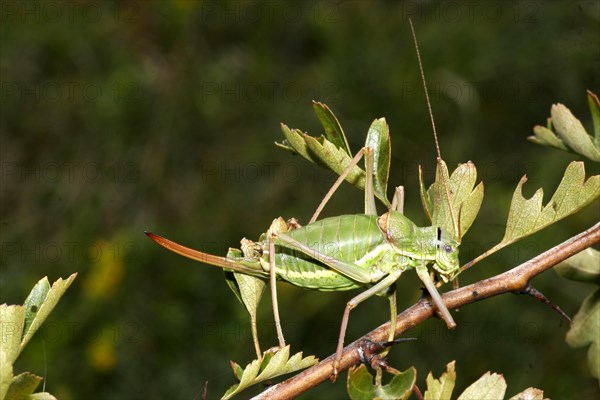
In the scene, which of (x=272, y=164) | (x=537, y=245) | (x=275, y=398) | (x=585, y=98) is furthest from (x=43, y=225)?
(x=585, y=98)

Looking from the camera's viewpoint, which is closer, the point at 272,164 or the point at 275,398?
the point at 275,398

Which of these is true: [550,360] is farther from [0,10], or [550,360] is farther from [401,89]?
[0,10]

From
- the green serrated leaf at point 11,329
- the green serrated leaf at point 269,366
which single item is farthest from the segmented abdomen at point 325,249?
the green serrated leaf at point 11,329

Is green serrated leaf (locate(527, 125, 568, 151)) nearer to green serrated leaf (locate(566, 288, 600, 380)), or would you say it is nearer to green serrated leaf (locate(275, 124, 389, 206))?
green serrated leaf (locate(566, 288, 600, 380))

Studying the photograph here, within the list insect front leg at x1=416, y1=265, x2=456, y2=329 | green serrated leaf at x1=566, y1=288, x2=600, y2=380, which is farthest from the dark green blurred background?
insect front leg at x1=416, y1=265, x2=456, y2=329

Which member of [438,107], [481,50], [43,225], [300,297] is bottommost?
[300,297]

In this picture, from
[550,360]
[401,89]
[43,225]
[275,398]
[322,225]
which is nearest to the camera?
[275,398]
